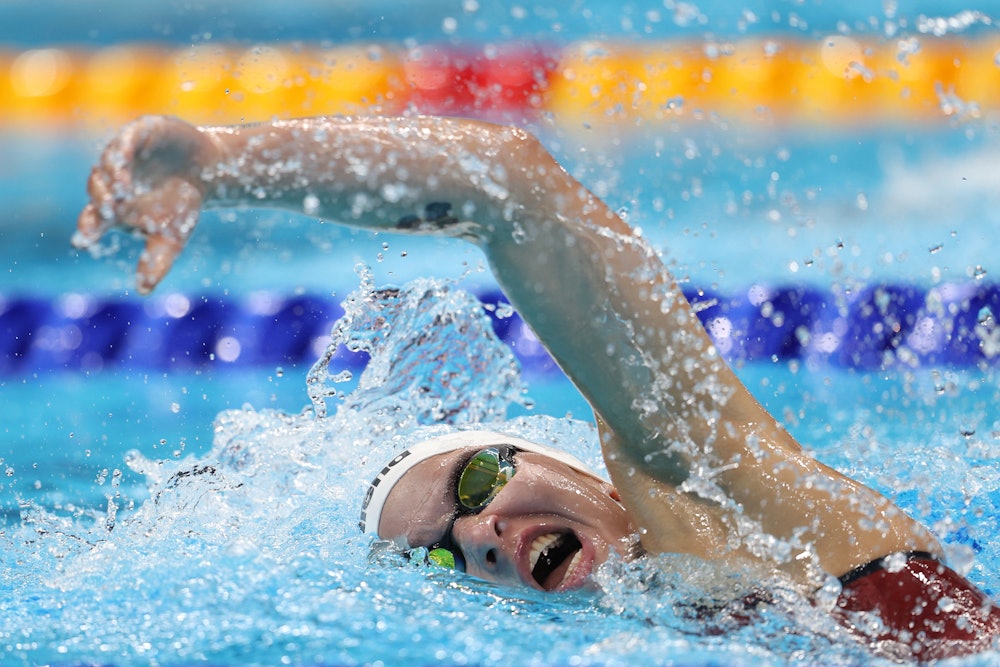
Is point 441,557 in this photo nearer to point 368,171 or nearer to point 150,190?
point 368,171

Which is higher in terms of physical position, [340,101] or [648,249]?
[340,101]

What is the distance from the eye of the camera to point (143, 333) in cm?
365

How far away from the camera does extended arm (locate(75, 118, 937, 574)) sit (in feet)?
3.89

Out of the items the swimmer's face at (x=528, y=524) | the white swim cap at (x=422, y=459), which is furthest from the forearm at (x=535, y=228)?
the white swim cap at (x=422, y=459)

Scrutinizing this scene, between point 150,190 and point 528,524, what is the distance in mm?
718

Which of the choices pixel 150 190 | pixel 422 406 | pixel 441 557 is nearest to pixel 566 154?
pixel 422 406

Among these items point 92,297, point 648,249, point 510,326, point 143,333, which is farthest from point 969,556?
point 92,297

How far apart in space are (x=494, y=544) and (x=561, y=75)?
3.79 meters

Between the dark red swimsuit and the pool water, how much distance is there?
4cm

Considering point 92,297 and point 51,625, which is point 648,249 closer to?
point 51,625

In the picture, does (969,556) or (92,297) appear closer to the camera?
(969,556)

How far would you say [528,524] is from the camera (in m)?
1.55

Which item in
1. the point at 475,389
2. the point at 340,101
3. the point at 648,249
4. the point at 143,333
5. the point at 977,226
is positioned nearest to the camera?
the point at 648,249

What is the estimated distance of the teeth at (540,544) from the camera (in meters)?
1.58
